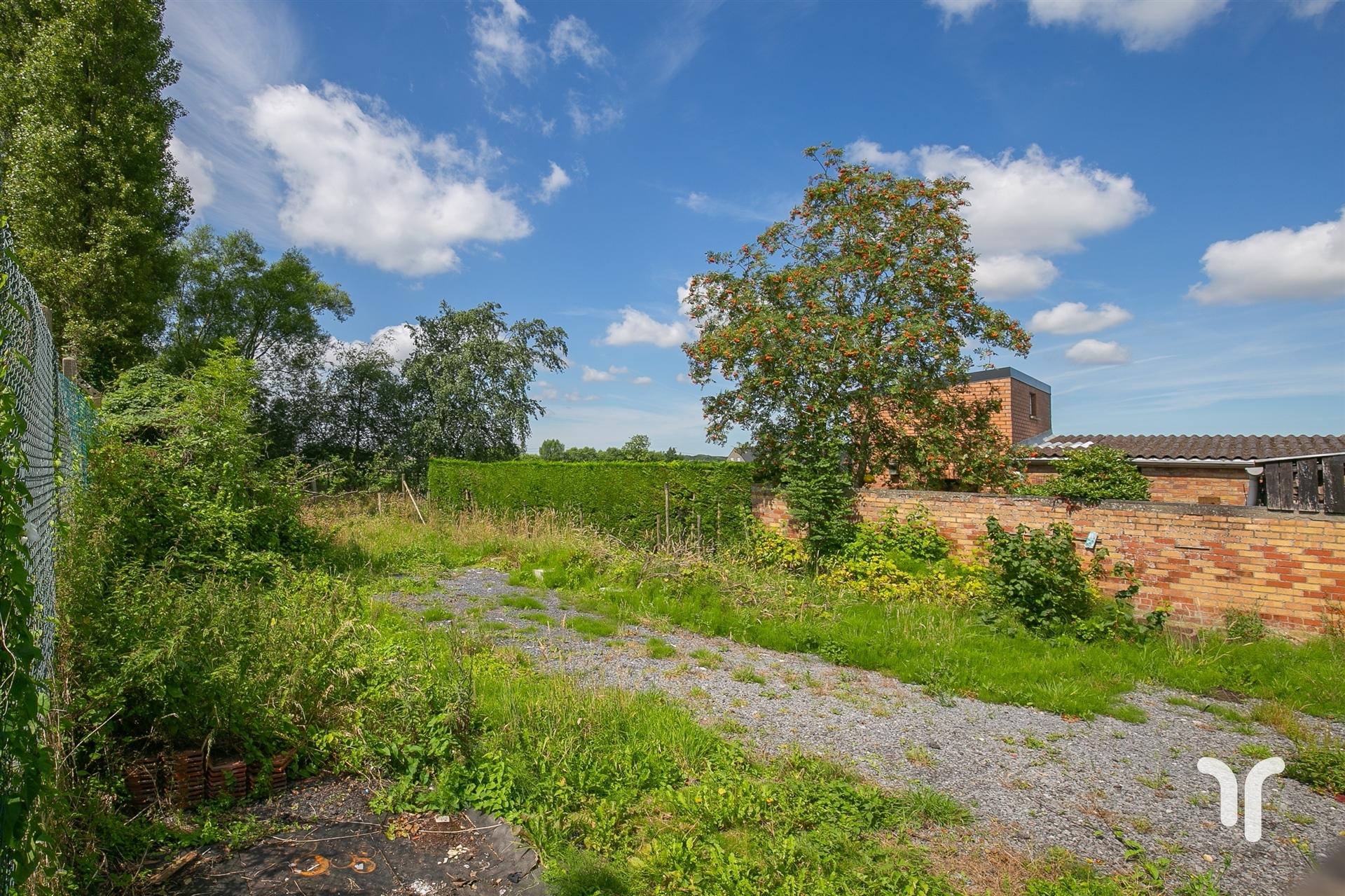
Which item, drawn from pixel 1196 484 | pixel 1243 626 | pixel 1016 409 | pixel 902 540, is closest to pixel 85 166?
pixel 902 540

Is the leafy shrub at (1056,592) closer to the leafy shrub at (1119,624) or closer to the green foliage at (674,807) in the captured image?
the leafy shrub at (1119,624)

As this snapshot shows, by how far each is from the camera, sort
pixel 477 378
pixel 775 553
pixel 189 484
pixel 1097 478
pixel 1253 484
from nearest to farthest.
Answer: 1. pixel 189 484
2. pixel 775 553
3. pixel 1097 478
4. pixel 1253 484
5. pixel 477 378

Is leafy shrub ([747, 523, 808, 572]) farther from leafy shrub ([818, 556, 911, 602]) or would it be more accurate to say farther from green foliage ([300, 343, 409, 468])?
green foliage ([300, 343, 409, 468])

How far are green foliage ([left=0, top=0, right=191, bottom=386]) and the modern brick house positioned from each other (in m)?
17.1

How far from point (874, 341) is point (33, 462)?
930cm

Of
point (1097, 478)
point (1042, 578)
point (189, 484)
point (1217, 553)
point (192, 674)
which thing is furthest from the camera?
point (1097, 478)

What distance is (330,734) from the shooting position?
149 inches

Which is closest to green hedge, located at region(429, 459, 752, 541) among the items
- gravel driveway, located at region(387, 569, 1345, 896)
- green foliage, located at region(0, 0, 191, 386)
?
gravel driveway, located at region(387, 569, 1345, 896)

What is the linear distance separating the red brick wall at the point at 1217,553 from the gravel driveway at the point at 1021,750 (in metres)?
2.48

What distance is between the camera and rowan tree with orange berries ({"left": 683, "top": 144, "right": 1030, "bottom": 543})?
10.1 meters

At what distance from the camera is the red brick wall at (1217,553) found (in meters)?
6.82

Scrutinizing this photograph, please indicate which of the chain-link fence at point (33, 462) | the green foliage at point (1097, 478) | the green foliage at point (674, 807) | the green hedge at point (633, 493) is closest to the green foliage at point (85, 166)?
the green hedge at point (633, 493)

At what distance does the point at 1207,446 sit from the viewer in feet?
49.4

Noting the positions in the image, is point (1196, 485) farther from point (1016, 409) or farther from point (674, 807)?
point (674, 807)
